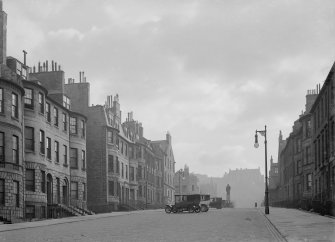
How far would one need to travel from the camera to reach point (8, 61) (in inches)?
1553

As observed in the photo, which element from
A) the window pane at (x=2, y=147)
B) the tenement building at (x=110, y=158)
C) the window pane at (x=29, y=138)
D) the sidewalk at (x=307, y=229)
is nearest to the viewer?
the sidewalk at (x=307, y=229)

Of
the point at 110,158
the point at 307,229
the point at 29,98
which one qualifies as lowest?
the point at 307,229

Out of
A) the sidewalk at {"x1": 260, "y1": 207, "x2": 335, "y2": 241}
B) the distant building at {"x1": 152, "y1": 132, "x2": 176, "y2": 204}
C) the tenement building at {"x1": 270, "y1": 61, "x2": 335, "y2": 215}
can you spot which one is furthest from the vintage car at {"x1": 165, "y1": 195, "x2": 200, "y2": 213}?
the distant building at {"x1": 152, "y1": 132, "x2": 176, "y2": 204}

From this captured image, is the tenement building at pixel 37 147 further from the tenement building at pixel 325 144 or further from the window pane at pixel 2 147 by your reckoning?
the tenement building at pixel 325 144

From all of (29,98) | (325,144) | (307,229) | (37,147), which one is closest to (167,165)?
(37,147)

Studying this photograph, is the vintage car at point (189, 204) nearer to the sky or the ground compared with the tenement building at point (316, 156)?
nearer to the ground

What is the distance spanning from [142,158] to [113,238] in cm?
5676

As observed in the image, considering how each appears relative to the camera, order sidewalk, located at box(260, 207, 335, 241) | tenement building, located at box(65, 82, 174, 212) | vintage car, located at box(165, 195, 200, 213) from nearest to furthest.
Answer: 1. sidewalk, located at box(260, 207, 335, 241)
2. vintage car, located at box(165, 195, 200, 213)
3. tenement building, located at box(65, 82, 174, 212)

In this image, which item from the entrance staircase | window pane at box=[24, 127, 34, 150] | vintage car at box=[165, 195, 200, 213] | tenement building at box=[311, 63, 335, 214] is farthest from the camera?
vintage car at box=[165, 195, 200, 213]

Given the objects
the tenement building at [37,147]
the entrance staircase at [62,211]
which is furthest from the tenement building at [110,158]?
the entrance staircase at [62,211]

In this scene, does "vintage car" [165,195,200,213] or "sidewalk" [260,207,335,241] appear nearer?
"sidewalk" [260,207,335,241]

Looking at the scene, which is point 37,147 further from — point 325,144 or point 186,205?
point 325,144

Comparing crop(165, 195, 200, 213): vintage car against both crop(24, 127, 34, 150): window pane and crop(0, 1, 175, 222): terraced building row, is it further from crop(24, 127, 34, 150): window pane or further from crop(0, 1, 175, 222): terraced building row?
crop(24, 127, 34, 150): window pane

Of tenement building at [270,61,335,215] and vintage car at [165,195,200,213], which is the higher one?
tenement building at [270,61,335,215]
